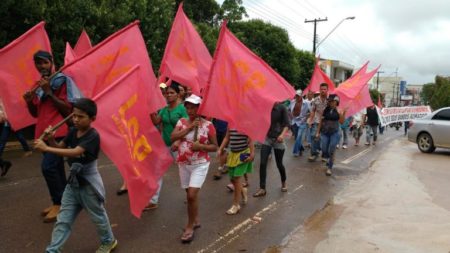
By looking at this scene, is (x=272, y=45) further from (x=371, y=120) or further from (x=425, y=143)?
(x=425, y=143)

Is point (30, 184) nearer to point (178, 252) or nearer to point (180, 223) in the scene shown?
point (180, 223)

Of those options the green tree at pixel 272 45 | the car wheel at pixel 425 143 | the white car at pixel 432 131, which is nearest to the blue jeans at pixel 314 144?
the white car at pixel 432 131

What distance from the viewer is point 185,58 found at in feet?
24.1

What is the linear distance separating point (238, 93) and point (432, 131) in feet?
34.7

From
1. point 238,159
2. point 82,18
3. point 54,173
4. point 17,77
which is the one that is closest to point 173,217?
point 238,159

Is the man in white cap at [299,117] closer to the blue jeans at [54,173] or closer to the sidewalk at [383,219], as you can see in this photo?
the sidewalk at [383,219]

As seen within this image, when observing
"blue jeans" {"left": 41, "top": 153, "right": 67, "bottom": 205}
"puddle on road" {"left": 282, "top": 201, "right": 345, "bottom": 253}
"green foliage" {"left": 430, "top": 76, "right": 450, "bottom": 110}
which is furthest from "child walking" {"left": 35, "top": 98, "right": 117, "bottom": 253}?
"green foliage" {"left": 430, "top": 76, "right": 450, "bottom": 110}

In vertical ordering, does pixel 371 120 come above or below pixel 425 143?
above

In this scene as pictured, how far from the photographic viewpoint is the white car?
13.1 m

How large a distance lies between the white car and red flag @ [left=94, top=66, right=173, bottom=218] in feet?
37.0

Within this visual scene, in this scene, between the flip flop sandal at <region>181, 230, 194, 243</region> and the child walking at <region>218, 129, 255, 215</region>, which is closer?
the flip flop sandal at <region>181, 230, 194, 243</region>

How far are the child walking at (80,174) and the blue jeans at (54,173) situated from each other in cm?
116

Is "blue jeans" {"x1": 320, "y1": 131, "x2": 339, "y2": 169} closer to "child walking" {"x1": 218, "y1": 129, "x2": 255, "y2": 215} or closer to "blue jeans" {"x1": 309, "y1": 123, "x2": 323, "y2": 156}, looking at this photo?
"blue jeans" {"x1": 309, "y1": 123, "x2": 323, "y2": 156}

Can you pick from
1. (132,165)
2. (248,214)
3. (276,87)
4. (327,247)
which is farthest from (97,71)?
(327,247)
